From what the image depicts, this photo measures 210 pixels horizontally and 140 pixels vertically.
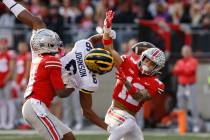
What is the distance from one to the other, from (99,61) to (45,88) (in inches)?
26.6

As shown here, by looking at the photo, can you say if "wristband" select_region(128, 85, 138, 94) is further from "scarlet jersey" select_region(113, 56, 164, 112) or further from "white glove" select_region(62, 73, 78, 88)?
"white glove" select_region(62, 73, 78, 88)

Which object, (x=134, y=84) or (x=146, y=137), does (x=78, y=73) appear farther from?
(x=146, y=137)

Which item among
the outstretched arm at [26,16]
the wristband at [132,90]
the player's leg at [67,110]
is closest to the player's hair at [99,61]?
the wristband at [132,90]

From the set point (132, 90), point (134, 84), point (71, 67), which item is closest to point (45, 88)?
point (71, 67)

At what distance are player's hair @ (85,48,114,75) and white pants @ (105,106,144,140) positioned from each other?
81 cm

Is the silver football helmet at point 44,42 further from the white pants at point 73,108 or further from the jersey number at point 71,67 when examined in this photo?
the white pants at point 73,108

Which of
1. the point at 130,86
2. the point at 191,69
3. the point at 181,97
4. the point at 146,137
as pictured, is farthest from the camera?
the point at 181,97

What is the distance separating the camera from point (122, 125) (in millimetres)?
9094

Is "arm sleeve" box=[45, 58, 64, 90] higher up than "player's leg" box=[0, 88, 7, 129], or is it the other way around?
"arm sleeve" box=[45, 58, 64, 90]

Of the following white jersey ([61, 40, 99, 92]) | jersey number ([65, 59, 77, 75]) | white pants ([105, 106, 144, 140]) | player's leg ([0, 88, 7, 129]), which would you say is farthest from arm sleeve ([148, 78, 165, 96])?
player's leg ([0, 88, 7, 129])

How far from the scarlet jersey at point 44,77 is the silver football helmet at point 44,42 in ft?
0.29

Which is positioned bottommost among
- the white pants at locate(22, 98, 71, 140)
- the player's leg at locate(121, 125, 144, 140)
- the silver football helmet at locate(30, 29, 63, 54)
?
the player's leg at locate(121, 125, 144, 140)

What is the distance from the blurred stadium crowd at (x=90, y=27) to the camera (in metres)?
16.0

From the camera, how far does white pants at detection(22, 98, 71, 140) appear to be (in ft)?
27.8
